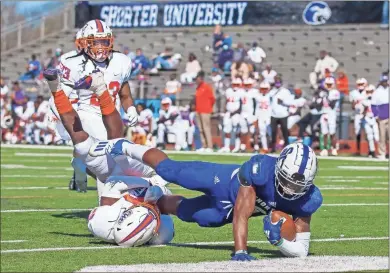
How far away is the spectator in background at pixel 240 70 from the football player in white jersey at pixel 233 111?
113cm

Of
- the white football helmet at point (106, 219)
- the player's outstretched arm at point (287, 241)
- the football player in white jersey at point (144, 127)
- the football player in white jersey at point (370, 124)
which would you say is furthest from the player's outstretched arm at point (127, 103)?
the football player in white jersey at point (144, 127)

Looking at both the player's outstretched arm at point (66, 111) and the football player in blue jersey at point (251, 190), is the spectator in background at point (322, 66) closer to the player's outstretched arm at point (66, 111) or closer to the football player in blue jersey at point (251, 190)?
the player's outstretched arm at point (66, 111)

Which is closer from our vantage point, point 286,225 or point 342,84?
point 286,225

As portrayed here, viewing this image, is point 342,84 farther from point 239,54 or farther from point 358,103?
point 239,54

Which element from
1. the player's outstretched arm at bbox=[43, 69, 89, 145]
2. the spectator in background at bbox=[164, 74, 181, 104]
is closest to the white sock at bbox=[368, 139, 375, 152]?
the spectator in background at bbox=[164, 74, 181, 104]

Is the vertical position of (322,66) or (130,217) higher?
(322,66)

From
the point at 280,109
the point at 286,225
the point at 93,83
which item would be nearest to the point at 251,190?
the point at 286,225

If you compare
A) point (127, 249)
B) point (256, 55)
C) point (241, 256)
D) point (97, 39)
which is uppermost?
point (256, 55)

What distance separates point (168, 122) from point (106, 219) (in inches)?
727

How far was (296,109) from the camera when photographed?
25.0m

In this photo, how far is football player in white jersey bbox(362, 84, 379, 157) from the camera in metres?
23.0

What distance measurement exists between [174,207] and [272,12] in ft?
80.2

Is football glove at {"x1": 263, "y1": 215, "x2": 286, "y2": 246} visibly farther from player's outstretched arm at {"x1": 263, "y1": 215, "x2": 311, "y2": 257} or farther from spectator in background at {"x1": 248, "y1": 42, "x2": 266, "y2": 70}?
spectator in background at {"x1": 248, "y1": 42, "x2": 266, "y2": 70}

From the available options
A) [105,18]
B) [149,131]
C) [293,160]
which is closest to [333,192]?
[293,160]
